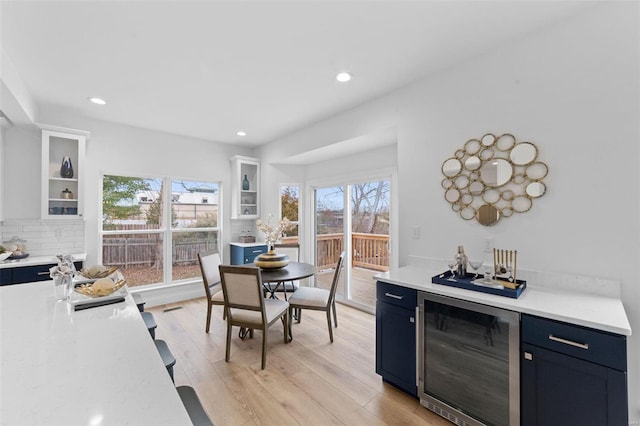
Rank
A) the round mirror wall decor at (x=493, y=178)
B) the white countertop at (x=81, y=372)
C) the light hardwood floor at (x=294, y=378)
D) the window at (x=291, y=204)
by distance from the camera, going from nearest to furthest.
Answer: the white countertop at (x=81, y=372), the light hardwood floor at (x=294, y=378), the round mirror wall decor at (x=493, y=178), the window at (x=291, y=204)

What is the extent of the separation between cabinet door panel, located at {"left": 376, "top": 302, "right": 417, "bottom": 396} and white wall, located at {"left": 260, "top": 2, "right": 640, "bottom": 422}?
758mm

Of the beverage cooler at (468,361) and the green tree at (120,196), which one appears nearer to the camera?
the beverage cooler at (468,361)

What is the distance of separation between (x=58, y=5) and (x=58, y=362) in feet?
6.89

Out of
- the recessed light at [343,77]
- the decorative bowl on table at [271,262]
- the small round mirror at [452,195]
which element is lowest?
the decorative bowl on table at [271,262]

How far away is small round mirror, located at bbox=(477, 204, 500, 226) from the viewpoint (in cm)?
225

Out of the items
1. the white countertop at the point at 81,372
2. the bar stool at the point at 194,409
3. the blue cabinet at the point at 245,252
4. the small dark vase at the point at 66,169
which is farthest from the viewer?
the blue cabinet at the point at 245,252

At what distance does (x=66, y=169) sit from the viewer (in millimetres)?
3494

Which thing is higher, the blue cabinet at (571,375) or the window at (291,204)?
the window at (291,204)

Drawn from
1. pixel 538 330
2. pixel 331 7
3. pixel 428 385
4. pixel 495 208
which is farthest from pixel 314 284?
pixel 331 7

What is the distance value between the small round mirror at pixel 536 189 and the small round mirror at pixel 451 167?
544 millimetres

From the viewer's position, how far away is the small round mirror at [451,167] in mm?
2484

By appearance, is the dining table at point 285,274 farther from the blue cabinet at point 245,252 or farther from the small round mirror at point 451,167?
the small round mirror at point 451,167

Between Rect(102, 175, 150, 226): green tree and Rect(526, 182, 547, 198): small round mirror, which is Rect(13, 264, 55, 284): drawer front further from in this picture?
Rect(526, 182, 547, 198): small round mirror

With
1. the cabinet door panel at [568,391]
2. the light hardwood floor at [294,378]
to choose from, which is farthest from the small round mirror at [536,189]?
the light hardwood floor at [294,378]
